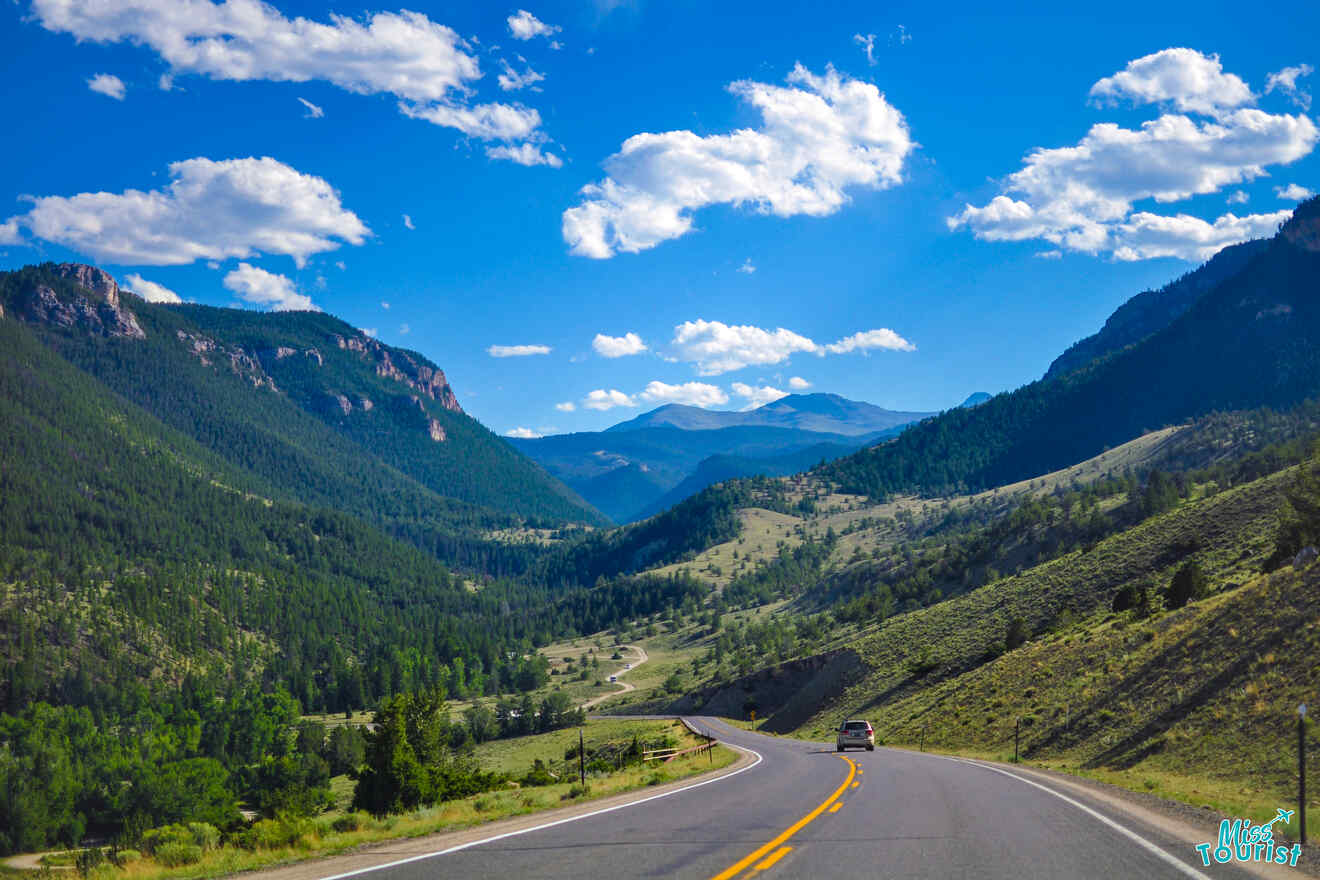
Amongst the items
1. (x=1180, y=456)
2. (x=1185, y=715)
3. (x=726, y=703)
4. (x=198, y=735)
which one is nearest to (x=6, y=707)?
(x=198, y=735)

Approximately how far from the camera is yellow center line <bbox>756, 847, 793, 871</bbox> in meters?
9.36

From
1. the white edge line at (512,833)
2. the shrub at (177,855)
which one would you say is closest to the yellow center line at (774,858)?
the white edge line at (512,833)

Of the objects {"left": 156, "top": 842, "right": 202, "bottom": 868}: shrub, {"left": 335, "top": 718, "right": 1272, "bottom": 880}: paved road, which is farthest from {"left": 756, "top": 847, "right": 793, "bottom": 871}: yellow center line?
{"left": 156, "top": 842, "right": 202, "bottom": 868}: shrub

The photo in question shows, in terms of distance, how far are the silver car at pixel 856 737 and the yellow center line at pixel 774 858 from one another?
2841 centimetres

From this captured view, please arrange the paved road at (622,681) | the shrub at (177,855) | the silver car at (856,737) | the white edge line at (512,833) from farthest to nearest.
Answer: the paved road at (622,681) → the silver car at (856,737) → the shrub at (177,855) → the white edge line at (512,833)

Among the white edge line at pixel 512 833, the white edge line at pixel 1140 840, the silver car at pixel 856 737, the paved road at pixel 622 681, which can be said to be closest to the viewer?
the white edge line at pixel 1140 840

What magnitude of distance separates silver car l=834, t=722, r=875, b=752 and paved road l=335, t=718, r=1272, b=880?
66.4ft

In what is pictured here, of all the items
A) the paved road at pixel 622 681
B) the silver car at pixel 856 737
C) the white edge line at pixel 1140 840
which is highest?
the white edge line at pixel 1140 840

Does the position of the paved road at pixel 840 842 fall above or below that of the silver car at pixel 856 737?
above

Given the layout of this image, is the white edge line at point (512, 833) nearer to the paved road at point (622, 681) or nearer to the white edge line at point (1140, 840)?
the white edge line at point (1140, 840)

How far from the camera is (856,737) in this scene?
36.9 m

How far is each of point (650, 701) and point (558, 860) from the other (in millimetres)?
105378

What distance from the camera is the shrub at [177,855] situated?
11383 mm

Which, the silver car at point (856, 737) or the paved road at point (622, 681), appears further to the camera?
the paved road at point (622, 681)
